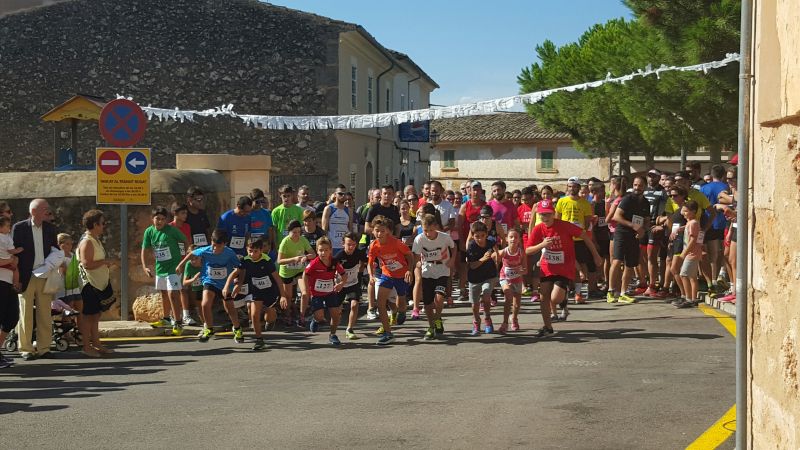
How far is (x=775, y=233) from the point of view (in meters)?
4.59

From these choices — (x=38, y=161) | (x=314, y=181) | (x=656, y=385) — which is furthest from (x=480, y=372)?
(x=38, y=161)

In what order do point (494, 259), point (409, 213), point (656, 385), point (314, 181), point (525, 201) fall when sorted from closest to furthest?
point (656, 385) < point (494, 259) < point (409, 213) < point (525, 201) < point (314, 181)

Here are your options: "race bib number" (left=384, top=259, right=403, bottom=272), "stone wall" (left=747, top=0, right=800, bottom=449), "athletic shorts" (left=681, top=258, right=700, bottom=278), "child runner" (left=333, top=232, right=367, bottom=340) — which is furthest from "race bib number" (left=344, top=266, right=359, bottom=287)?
"stone wall" (left=747, top=0, right=800, bottom=449)

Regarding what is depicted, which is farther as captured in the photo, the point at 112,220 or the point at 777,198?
the point at 112,220

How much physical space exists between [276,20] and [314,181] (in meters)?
5.02

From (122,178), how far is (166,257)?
117cm

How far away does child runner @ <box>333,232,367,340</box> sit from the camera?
41.5ft

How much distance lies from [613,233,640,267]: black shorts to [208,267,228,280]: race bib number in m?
6.00

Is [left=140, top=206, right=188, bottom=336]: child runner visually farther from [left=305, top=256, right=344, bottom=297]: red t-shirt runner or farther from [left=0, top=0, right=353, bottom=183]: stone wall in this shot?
[left=0, top=0, right=353, bottom=183]: stone wall

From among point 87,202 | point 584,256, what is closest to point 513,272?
point 584,256

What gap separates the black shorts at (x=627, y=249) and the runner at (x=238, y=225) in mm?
5451

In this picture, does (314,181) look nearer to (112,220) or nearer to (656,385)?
(112,220)

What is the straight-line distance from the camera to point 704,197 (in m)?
15.0

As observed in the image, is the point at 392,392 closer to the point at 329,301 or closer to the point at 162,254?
the point at 329,301
